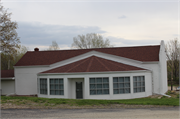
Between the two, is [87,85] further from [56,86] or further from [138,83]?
[138,83]

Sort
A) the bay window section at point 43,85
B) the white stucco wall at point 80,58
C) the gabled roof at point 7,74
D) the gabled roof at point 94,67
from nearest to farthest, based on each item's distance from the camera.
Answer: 1. the gabled roof at point 94,67
2. the bay window section at point 43,85
3. the white stucco wall at point 80,58
4. the gabled roof at point 7,74

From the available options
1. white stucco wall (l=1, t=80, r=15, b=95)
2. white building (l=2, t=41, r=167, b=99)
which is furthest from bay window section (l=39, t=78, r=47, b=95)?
white stucco wall (l=1, t=80, r=15, b=95)

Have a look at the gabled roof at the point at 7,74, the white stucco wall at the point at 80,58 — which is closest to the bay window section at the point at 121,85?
the white stucco wall at the point at 80,58

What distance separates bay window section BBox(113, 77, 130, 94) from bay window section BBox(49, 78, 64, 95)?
5.18 meters

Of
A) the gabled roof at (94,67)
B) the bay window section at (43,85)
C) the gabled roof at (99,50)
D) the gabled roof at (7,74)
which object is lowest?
the bay window section at (43,85)

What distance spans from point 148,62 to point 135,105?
9995 mm

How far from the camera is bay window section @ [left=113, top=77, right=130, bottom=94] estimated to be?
19109 mm

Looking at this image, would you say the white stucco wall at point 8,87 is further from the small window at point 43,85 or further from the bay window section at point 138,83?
the bay window section at point 138,83

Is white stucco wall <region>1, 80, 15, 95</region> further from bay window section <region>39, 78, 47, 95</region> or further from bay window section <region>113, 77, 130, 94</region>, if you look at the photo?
bay window section <region>113, 77, 130, 94</region>

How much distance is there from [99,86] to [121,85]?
213 cm

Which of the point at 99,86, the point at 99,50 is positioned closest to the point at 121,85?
the point at 99,86

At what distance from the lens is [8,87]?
26.9 metres

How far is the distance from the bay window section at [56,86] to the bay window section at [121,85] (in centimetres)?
518

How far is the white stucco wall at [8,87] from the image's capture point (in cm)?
2667
